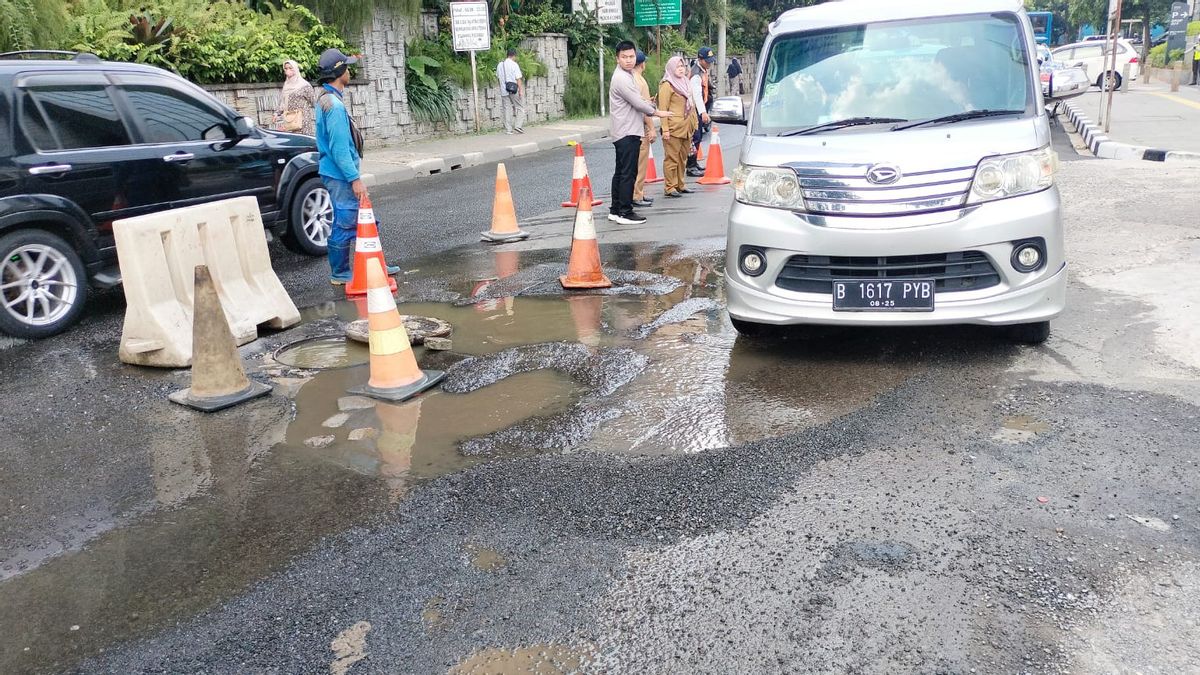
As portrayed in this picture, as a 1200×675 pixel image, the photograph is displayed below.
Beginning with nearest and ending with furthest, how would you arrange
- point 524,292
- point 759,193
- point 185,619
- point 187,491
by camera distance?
point 185,619
point 187,491
point 759,193
point 524,292

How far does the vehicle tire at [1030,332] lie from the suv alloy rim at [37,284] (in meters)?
6.27

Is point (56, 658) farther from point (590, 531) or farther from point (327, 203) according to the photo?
point (327, 203)

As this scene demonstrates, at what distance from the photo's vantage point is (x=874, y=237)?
4988mm

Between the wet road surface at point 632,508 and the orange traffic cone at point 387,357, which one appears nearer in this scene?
the wet road surface at point 632,508

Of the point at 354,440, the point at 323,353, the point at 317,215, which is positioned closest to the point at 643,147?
the point at 317,215

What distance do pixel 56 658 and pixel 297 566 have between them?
79 centimetres

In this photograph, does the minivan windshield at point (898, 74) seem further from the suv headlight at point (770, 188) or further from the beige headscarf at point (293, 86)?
the beige headscarf at point (293, 86)

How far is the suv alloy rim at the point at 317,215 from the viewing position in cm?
906

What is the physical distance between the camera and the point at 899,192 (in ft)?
16.4

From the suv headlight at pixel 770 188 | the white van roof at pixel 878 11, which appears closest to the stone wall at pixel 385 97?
the white van roof at pixel 878 11

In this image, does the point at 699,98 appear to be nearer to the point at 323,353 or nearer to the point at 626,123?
the point at 626,123

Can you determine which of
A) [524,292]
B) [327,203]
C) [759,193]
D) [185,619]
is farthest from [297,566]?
[327,203]

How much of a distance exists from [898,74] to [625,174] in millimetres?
4912

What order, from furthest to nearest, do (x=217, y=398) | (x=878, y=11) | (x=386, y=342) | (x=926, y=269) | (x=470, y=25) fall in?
(x=470, y=25) < (x=878, y=11) < (x=386, y=342) < (x=217, y=398) < (x=926, y=269)
